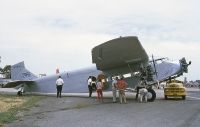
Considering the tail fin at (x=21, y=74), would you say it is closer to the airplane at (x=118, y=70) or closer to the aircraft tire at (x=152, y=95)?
the airplane at (x=118, y=70)

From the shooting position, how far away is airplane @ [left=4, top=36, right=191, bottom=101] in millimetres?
21864

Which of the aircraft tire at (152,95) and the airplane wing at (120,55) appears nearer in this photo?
the airplane wing at (120,55)

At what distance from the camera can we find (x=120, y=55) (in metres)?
22.7

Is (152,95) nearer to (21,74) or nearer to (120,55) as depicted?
(120,55)

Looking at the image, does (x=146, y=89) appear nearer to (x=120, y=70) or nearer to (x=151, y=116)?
(x=120, y=70)

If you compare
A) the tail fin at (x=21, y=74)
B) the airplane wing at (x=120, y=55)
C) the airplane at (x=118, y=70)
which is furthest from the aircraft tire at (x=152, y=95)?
the tail fin at (x=21, y=74)

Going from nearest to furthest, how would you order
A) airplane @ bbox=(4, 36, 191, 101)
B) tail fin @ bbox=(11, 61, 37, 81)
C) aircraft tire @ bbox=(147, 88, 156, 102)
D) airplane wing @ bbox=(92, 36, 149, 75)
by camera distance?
airplane wing @ bbox=(92, 36, 149, 75), airplane @ bbox=(4, 36, 191, 101), aircraft tire @ bbox=(147, 88, 156, 102), tail fin @ bbox=(11, 61, 37, 81)

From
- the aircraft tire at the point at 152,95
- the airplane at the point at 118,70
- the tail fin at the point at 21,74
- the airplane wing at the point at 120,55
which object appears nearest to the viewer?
the airplane wing at the point at 120,55

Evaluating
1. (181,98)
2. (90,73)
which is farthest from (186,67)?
(90,73)

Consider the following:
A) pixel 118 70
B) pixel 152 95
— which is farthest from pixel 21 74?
pixel 152 95

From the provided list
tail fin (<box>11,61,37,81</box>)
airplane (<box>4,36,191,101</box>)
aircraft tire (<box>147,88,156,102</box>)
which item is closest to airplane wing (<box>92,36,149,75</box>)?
airplane (<box>4,36,191,101</box>)

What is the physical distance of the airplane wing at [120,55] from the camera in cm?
2128

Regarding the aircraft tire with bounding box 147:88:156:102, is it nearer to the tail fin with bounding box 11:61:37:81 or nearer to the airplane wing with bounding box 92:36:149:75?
the airplane wing with bounding box 92:36:149:75

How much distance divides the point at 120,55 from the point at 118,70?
2.90 metres
